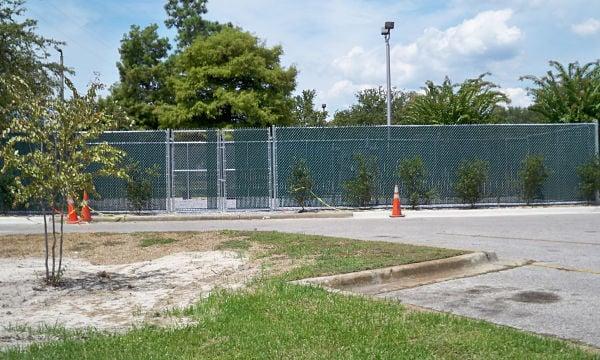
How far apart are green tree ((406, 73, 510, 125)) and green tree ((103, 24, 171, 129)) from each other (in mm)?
15867

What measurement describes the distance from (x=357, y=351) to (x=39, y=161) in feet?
16.5

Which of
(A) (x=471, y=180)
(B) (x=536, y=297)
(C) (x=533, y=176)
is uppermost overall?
(C) (x=533, y=176)

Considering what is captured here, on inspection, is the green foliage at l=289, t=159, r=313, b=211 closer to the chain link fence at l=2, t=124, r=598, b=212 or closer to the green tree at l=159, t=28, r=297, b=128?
the chain link fence at l=2, t=124, r=598, b=212

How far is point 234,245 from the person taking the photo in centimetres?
1155

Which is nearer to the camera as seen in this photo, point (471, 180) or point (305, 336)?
point (305, 336)

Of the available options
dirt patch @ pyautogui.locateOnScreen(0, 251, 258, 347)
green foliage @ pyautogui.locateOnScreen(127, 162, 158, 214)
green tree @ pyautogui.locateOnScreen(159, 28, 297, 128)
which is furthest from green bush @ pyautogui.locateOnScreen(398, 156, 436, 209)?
green tree @ pyautogui.locateOnScreen(159, 28, 297, 128)

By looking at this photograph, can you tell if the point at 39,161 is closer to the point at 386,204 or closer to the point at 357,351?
the point at 357,351

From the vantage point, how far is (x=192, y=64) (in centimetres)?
3331

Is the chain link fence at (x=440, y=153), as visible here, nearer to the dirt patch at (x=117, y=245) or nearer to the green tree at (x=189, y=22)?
the dirt patch at (x=117, y=245)

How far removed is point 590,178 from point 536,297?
15.1 m

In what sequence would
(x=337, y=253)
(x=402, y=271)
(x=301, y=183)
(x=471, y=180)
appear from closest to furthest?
1. (x=402, y=271)
2. (x=337, y=253)
3. (x=301, y=183)
4. (x=471, y=180)

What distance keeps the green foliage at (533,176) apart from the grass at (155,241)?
1266cm

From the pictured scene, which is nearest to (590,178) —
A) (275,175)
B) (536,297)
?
(275,175)

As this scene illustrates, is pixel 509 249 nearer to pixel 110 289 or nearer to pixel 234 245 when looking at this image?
pixel 234 245
